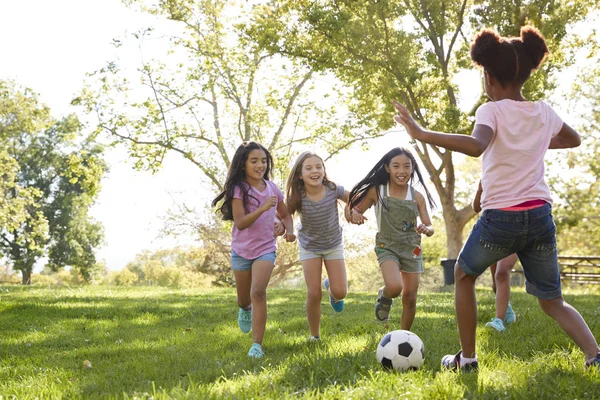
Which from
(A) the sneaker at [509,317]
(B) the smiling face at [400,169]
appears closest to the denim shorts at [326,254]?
(B) the smiling face at [400,169]

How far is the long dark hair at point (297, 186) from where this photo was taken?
6.65m

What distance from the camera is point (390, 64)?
60.3ft

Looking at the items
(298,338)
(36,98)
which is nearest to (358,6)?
(298,338)

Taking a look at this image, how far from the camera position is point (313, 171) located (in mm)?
6512

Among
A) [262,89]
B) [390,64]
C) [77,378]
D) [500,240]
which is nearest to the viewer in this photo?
[500,240]

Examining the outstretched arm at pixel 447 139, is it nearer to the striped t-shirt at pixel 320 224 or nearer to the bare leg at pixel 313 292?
the striped t-shirt at pixel 320 224

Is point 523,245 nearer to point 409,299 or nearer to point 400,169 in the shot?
point 409,299

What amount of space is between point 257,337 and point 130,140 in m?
22.0

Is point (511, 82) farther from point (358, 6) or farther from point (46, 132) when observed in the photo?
point (46, 132)

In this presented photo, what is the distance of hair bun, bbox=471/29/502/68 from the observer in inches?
162

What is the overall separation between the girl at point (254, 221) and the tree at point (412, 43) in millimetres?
11937

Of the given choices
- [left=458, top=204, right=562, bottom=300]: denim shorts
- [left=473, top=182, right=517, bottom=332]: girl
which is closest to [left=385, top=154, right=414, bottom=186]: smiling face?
[left=473, top=182, right=517, bottom=332]: girl

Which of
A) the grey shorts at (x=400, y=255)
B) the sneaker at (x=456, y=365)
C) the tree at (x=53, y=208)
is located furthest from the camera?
the tree at (x=53, y=208)

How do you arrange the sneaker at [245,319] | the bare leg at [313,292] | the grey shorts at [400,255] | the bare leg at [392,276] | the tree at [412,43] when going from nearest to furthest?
the bare leg at [392,276]
the grey shorts at [400,255]
the bare leg at [313,292]
the sneaker at [245,319]
the tree at [412,43]
